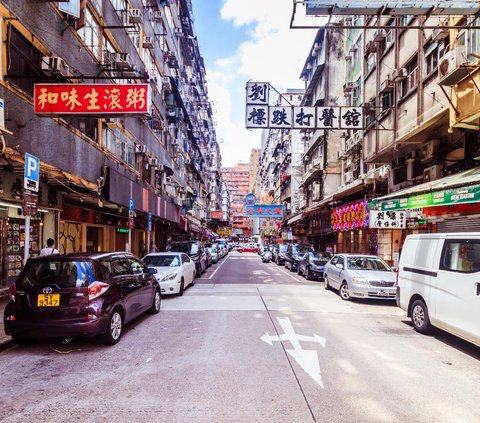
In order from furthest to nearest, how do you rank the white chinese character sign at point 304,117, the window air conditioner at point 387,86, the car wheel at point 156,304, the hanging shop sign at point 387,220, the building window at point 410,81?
1. the window air conditioner at point 387,86
2. the hanging shop sign at point 387,220
3. the building window at point 410,81
4. the white chinese character sign at point 304,117
5. the car wheel at point 156,304

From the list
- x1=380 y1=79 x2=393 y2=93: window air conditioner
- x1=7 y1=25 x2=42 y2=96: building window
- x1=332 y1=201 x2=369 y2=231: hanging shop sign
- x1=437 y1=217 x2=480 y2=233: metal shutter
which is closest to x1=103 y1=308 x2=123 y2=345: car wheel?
x1=7 y1=25 x2=42 y2=96: building window

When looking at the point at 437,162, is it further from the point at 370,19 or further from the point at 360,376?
the point at 360,376

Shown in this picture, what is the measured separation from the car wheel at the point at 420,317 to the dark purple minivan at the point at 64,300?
5.99 metres

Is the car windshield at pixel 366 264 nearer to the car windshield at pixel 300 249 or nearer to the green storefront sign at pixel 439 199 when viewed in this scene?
the green storefront sign at pixel 439 199

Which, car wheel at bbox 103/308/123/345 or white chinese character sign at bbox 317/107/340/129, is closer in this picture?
car wheel at bbox 103/308/123/345

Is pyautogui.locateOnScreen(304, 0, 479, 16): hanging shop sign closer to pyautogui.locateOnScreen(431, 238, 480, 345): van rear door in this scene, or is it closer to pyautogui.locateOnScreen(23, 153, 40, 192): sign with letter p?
pyautogui.locateOnScreen(431, 238, 480, 345): van rear door

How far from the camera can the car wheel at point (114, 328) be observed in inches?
271

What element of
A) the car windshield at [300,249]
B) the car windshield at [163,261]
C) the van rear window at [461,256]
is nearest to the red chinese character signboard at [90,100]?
the car windshield at [163,261]

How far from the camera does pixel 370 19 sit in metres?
20.0

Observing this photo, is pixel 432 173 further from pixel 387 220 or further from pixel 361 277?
pixel 361 277

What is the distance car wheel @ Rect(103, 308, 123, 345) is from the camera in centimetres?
687

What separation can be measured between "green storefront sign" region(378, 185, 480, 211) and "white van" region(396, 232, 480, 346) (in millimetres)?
2273

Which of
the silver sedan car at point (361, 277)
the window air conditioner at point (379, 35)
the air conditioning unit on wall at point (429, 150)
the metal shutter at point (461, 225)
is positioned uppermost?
the window air conditioner at point (379, 35)

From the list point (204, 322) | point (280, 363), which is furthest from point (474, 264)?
point (204, 322)
